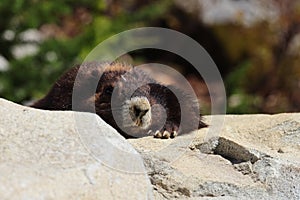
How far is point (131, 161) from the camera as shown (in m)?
2.71

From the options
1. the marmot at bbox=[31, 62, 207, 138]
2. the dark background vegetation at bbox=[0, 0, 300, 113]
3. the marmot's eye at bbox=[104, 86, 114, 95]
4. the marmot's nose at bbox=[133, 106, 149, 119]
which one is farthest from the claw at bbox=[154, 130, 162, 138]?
the dark background vegetation at bbox=[0, 0, 300, 113]

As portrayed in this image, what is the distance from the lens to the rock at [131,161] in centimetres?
247

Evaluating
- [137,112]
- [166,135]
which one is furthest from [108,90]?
[166,135]

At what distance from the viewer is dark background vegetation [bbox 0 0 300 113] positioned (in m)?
6.66

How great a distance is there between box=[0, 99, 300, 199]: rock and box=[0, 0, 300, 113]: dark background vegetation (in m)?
3.33

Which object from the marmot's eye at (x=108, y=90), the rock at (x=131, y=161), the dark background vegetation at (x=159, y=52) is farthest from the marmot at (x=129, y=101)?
the dark background vegetation at (x=159, y=52)

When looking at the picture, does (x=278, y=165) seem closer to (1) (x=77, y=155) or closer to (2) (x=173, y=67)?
(1) (x=77, y=155)

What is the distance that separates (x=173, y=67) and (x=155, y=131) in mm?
6025

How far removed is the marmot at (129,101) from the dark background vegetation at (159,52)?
8.22 feet

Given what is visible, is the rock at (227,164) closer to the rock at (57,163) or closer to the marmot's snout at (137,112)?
the marmot's snout at (137,112)

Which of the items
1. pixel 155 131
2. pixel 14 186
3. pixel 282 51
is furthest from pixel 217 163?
pixel 282 51

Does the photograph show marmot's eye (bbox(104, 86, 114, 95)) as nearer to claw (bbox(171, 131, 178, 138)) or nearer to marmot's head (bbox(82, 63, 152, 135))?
marmot's head (bbox(82, 63, 152, 135))

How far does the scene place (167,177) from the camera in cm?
295

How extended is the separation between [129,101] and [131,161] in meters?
0.81
